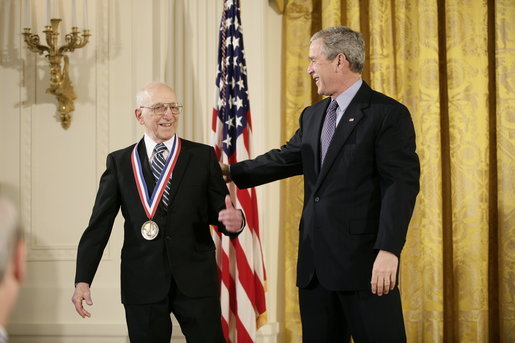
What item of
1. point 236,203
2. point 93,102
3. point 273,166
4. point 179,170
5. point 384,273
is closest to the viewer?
point 384,273

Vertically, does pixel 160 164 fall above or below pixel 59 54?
below

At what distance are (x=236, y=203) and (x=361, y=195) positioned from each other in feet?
Answer: 6.39

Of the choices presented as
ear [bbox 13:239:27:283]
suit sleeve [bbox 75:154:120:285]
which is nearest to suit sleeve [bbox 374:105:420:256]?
suit sleeve [bbox 75:154:120:285]

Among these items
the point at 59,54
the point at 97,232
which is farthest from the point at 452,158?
the point at 59,54

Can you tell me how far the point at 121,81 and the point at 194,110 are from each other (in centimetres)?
63

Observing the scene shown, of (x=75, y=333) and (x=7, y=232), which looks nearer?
(x=7, y=232)

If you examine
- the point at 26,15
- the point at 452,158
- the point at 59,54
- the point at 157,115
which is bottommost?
the point at 452,158

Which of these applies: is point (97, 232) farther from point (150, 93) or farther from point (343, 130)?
point (343, 130)

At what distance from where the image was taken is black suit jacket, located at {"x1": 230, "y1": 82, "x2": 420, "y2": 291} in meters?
2.55

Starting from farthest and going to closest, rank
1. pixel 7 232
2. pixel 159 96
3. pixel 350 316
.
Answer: pixel 159 96
pixel 350 316
pixel 7 232

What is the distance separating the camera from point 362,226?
262 cm

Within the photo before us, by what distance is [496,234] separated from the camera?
15.8 ft

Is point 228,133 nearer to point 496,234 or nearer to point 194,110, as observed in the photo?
point 194,110

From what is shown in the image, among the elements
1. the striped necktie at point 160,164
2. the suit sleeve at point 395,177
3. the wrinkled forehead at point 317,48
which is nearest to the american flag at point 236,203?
the striped necktie at point 160,164
